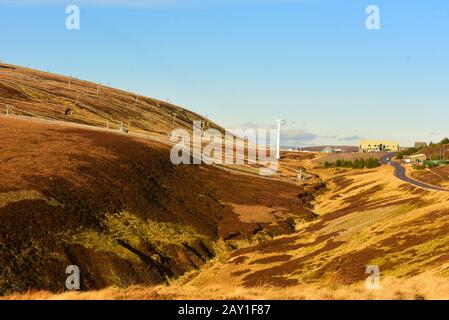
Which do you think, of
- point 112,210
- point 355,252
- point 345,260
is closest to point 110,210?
point 112,210

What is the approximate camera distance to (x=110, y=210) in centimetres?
7588

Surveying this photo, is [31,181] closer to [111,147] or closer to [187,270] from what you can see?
[187,270]

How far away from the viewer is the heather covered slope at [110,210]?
2175 inches

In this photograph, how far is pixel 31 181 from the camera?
2886 inches

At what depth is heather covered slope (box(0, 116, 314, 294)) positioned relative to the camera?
55250mm

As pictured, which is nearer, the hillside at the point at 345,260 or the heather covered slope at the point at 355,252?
the hillside at the point at 345,260

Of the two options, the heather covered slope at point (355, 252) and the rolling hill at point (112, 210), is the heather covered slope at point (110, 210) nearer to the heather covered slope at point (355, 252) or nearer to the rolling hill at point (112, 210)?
the rolling hill at point (112, 210)

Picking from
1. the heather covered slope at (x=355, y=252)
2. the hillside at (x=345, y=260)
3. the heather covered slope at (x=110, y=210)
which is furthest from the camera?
the heather covered slope at (x=110, y=210)

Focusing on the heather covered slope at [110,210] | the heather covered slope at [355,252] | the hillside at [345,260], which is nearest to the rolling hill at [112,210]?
the heather covered slope at [110,210]

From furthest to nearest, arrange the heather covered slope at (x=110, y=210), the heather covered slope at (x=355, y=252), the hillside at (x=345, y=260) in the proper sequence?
the heather covered slope at (x=110, y=210), the heather covered slope at (x=355, y=252), the hillside at (x=345, y=260)
